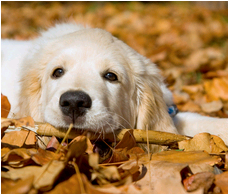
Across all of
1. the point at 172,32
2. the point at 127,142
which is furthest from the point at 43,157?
the point at 172,32

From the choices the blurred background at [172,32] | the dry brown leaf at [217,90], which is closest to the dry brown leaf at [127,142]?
the blurred background at [172,32]

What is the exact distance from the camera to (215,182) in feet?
6.04

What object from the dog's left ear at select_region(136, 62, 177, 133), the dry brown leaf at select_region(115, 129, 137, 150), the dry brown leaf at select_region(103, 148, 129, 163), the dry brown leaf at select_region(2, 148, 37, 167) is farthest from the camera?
the dog's left ear at select_region(136, 62, 177, 133)

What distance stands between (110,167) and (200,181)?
0.55m

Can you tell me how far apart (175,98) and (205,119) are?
1108 mm

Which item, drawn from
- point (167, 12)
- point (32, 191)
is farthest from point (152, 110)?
point (167, 12)

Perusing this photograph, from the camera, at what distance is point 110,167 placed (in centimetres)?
171

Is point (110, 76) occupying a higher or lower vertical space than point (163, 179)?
higher

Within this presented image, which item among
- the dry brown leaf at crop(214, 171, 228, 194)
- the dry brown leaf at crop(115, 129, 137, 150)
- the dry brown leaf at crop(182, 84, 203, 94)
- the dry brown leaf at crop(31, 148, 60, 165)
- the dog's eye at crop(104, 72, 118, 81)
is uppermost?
the dog's eye at crop(104, 72, 118, 81)

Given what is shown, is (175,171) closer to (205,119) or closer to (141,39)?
(205,119)

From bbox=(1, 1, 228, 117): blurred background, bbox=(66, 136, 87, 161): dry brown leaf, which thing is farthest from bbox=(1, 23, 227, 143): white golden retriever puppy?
bbox=(1, 1, 228, 117): blurred background

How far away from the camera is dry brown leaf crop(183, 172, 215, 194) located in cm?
178

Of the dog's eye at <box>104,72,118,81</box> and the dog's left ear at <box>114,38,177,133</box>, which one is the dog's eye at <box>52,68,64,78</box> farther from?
the dog's left ear at <box>114,38,177,133</box>

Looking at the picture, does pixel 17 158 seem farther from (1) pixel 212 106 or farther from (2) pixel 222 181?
(1) pixel 212 106
